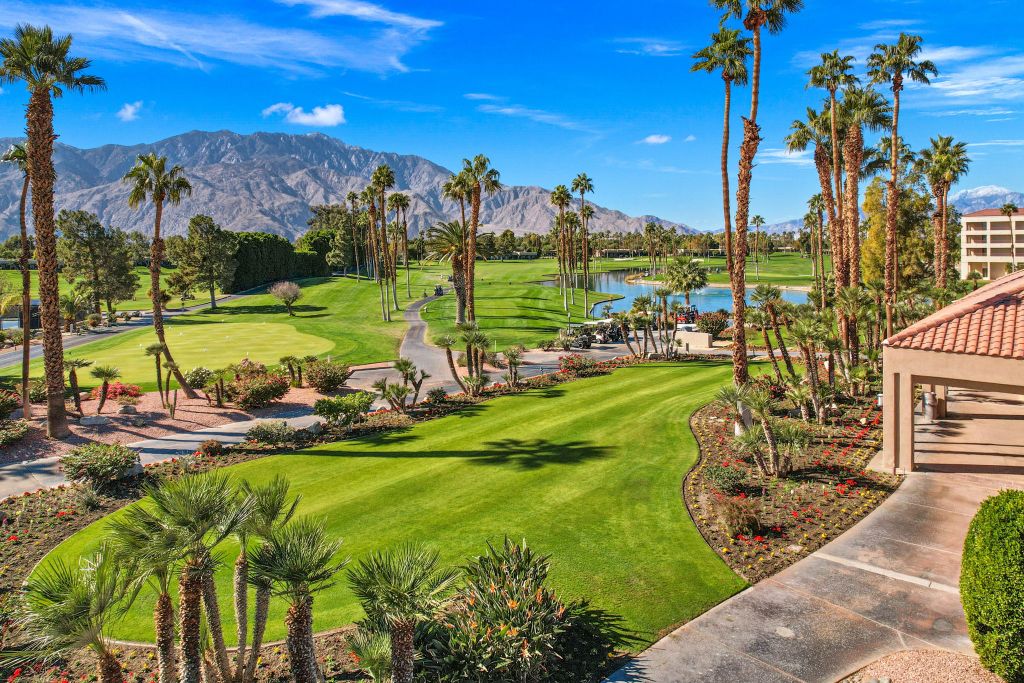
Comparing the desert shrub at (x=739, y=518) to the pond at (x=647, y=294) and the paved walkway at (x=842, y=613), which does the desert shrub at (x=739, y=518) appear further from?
the pond at (x=647, y=294)

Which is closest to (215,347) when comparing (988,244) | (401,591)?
(401,591)

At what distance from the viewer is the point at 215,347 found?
1822 inches

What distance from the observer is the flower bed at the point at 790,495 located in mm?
13336

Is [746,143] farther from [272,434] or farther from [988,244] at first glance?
[988,244]

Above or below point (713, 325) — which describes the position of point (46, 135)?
above

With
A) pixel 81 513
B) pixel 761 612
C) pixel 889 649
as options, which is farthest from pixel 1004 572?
pixel 81 513

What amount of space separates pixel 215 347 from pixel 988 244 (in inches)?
4574

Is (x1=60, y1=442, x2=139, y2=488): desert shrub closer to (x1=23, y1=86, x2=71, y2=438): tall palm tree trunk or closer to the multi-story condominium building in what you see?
(x1=23, y1=86, x2=71, y2=438): tall palm tree trunk

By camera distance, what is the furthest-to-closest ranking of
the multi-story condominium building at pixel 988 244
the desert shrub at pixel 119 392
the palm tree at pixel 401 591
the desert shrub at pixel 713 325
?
the multi-story condominium building at pixel 988 244 < the desert shrub at pixel 713 325 < the desert shrub at pixel 119 392 < the palm tree at pixel 401 591

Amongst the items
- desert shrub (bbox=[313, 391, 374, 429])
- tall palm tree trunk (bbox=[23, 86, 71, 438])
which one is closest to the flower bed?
desert shrub (bbox=[313, 391, 374, 429])

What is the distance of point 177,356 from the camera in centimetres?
4247

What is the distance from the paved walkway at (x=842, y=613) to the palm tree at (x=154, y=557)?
20.8 feet

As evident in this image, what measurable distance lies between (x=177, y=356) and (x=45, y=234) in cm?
2046

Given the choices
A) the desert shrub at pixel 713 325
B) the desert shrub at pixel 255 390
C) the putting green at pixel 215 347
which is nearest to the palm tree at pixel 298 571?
the desert shrub at pixel 255 390
